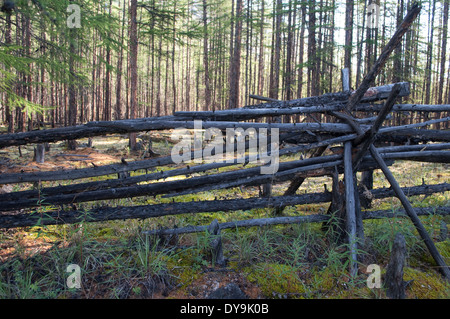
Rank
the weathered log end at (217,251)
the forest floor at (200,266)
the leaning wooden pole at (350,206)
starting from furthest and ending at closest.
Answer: the weathered log end at (217,251)
the leaning wooden pole at (350,206)
the forest floor at (200,266)

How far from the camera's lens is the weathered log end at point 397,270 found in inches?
87.8

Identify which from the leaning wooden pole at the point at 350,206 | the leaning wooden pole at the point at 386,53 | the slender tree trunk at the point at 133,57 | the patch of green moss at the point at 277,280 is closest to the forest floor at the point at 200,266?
the patch of green moss at the point at 277,280

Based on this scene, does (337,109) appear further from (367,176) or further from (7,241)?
(7,241)

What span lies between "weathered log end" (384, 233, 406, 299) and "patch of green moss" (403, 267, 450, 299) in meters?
0.31

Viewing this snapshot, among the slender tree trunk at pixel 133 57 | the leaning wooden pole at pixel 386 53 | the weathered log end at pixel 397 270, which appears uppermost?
the slender tree trunk at pixel 133 57

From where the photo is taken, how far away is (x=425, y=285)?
8.56 ft

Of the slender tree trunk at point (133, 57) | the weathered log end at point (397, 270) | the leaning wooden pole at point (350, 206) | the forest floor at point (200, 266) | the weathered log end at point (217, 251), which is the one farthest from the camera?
the slender tree trunk at point (133, 57)

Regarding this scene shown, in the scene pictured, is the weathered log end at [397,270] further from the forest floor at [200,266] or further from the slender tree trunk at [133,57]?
the slender tree trunk at [133,57]

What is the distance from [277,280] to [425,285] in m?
1.52

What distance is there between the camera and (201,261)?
9.50ft

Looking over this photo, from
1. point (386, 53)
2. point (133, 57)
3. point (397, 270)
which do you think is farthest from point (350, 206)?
point (133, 57)

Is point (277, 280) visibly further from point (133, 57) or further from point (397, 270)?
point (133, 57)

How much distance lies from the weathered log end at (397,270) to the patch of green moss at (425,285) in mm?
307
